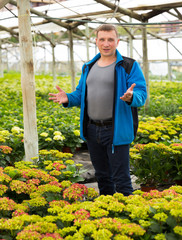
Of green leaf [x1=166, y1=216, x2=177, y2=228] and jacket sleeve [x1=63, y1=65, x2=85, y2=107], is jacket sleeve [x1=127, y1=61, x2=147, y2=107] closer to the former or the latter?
jacket sleeve [x1=63, y1=65, x2=85, y2=107]

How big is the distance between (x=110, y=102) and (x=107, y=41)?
50 centimetres

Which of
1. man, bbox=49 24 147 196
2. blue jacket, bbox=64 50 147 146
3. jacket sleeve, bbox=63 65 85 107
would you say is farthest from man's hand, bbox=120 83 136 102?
jacket sleeve, bbox=63 65 85 107

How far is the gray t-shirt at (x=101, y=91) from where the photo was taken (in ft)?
8.52

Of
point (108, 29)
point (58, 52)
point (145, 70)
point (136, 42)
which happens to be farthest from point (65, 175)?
point (58, 52)

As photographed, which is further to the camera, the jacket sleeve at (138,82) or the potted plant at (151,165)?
the potted plant at (151,165)

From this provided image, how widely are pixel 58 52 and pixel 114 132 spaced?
22825 mm

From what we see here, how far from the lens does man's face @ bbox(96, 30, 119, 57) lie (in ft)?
8.29

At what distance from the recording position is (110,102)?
8.57 feet

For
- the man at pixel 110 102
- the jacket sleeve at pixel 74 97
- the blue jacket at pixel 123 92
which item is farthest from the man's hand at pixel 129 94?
the jacket sleeve at pixel 74 97

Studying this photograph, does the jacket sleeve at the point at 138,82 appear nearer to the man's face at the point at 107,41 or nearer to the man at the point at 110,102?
the man at the point at 110,102

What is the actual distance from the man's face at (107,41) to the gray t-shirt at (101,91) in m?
0.12

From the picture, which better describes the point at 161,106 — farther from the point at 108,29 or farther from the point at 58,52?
the point at 58,52

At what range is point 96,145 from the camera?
2.77 metres

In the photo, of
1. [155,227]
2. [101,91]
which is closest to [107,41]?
[101,91]
